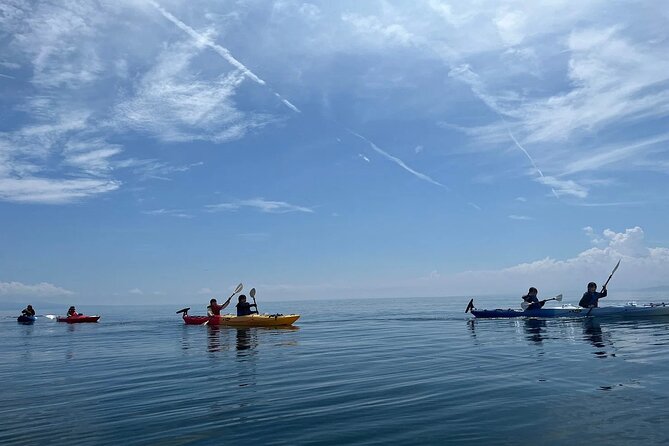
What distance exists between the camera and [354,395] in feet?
43.0

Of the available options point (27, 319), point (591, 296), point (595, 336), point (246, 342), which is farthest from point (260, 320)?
point (27, 319)

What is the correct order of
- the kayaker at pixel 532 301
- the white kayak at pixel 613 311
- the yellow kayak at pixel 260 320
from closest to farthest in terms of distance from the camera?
the white kayak at pixel 613 311
the yellow kayak at pixel 260 320
the kayaker at pixel 532 301

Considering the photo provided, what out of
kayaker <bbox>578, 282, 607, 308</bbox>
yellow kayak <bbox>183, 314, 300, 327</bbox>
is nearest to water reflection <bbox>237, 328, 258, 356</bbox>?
yellow kayak <bbox>183, 314, 300, 327</bbox>

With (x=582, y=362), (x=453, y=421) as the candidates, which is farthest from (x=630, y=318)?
(x=453, y=421)

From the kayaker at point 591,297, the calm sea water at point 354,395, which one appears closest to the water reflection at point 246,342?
the calm sea water at point 354,395

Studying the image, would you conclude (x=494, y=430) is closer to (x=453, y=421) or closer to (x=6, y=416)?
(x=453, y=421)

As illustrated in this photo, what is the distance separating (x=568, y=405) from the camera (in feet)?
37.0

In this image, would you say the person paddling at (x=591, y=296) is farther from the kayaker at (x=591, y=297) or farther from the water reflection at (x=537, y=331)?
the water reflection at (x=537, y=331)

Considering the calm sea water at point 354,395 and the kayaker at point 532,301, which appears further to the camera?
the kayaker at point 532,301

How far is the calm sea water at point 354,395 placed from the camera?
966cm

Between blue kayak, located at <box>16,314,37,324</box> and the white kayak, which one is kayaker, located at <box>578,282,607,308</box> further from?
blue kayak, located at <box>16,314,37,324</box>

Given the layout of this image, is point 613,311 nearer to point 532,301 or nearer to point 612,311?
point 612,311

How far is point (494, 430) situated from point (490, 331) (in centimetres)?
2384

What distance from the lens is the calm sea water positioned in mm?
9664
